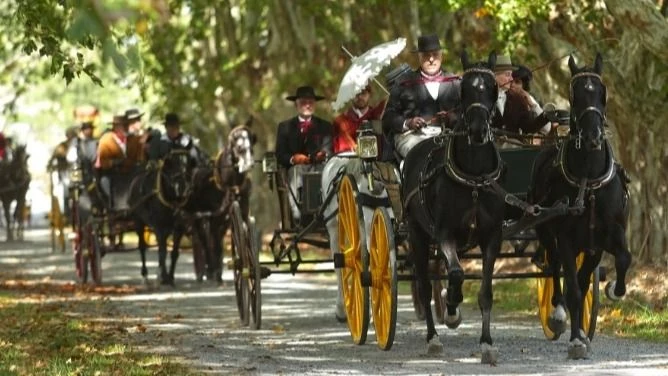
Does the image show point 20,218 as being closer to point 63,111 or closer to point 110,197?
point 110,197

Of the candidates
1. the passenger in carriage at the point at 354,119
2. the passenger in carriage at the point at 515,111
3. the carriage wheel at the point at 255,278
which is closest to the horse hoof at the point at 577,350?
the passenger in carriage at the point at 515,111

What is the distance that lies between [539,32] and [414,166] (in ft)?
29.4

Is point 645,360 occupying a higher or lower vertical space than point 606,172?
lower

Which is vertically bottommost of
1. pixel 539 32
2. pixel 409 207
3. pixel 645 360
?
pixel 645 360

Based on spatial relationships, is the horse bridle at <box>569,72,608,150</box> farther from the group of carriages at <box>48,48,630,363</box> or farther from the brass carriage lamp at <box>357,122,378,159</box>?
the brass carriage lamp at <box>357,122,378,159</box>

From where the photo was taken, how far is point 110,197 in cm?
2747

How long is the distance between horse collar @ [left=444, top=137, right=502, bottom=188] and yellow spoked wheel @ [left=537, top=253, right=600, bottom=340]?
4.95 ft

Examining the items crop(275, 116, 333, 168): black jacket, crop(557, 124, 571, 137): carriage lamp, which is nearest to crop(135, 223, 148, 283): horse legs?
crop(275, 116, 333, 168): black jacket

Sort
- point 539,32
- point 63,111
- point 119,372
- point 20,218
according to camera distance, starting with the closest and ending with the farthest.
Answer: point 119,372 < point 539,32 < point 20,218 < point 63,111

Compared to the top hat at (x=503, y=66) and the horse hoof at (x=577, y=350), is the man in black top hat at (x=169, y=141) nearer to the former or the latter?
the top hat at (x=503, y=66)

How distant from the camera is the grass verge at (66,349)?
552 inches

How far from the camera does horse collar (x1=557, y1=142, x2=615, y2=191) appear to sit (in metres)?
14.3

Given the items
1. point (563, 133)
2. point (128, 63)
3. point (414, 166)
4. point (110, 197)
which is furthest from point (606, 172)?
point (110, 197)

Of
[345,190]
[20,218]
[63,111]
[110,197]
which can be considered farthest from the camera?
[63,111]
